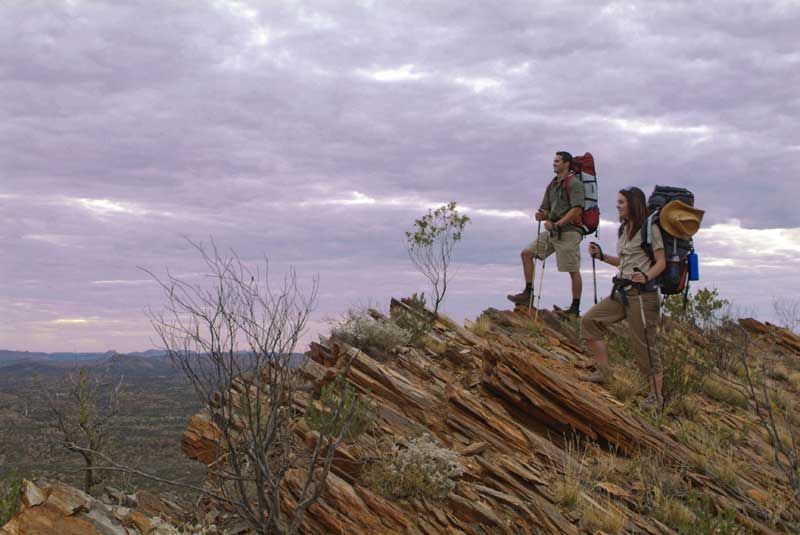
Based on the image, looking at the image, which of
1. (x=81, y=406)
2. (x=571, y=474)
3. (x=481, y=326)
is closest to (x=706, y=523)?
(x=571, y=474)

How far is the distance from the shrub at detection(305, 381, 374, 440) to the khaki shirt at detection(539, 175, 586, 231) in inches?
233

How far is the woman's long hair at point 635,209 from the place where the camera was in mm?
9125

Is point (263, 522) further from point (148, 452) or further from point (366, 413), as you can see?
point (148, 452)

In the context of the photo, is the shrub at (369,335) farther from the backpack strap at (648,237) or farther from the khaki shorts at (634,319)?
the backpack strap at (648,237)

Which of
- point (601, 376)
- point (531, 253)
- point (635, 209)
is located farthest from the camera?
point (531, 253)

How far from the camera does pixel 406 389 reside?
29.3ft

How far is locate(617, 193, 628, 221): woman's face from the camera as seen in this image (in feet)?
30.1

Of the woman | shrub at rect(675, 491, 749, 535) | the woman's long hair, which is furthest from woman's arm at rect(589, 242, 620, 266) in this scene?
shrub at rect(675, 491, 749, 535)

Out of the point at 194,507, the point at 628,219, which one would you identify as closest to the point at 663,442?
the point at 628,219

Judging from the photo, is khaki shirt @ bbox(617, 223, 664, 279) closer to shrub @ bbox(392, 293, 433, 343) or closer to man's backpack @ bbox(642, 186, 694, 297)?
man's backpack @ bbox(642, 186, 694, 297)

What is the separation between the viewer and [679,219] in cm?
892

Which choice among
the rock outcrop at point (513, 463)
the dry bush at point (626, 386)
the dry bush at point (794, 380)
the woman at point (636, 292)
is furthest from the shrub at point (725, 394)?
the dry bush at point (794, 380)

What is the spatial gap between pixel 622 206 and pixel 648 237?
0.58m

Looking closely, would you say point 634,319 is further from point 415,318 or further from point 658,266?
point 415,318
